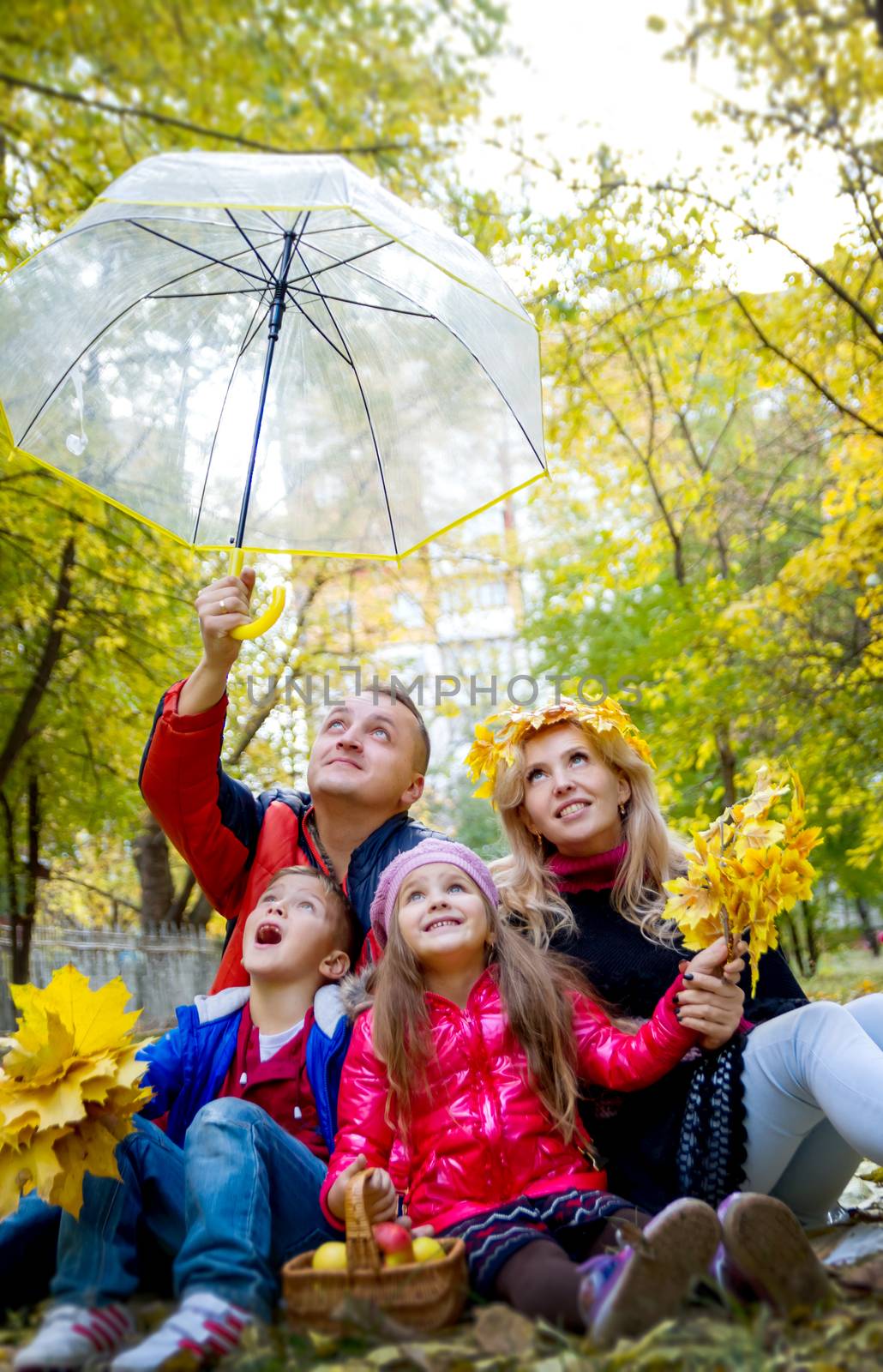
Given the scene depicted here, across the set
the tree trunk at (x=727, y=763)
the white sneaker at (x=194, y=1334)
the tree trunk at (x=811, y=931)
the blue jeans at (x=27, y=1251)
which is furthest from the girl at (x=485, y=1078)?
the tree trunk at (x=811, y=931)

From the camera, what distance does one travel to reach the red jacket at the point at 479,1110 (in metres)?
2.32

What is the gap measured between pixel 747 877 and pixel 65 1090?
1.45 meters

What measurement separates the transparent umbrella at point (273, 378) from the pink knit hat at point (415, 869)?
100 cm

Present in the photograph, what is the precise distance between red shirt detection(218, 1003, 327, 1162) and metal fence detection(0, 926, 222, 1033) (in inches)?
293

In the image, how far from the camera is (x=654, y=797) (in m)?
3.28

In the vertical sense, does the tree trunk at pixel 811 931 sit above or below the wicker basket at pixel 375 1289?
above

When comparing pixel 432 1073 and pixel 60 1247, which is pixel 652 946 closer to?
pixel 432 1073

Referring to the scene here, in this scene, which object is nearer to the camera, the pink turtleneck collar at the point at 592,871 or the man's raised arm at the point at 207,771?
the man's raised arm at the point at 207,771

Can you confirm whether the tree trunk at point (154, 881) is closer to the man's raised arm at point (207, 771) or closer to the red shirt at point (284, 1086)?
the man's raised arm at point (207, 771)

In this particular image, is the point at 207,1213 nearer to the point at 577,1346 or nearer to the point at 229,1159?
the point at 229,1159

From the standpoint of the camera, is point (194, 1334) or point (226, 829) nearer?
point (194, 1334)

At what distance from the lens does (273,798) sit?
3.53 meters

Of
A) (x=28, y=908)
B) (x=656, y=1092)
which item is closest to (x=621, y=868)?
(x=656, y=1092)

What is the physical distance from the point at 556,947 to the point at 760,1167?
2.49 feet
